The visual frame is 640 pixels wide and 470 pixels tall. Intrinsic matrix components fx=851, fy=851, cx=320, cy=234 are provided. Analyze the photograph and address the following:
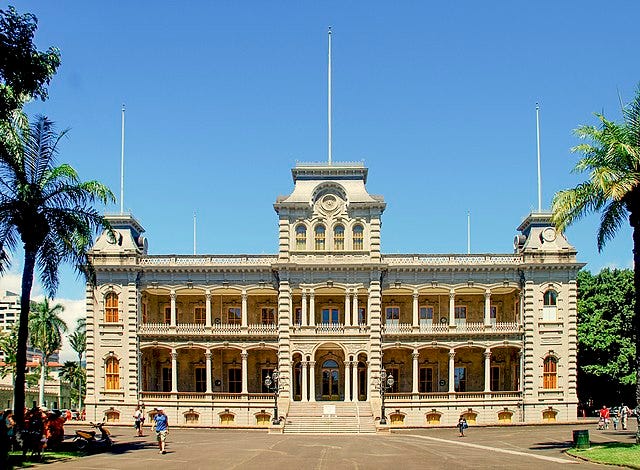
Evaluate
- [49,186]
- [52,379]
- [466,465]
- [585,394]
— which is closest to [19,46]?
[49,186]

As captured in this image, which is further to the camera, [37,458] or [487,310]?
[487,310]

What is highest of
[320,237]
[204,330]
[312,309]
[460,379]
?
[320,237]

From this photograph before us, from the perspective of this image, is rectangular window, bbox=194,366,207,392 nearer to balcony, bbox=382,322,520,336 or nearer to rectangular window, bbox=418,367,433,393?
balcony, bbox=382,322,520,336

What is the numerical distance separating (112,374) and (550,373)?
29.8 metres

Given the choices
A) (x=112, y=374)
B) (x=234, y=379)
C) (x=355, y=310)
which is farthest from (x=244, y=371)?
(x=112, y=374)

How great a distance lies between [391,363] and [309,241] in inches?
418

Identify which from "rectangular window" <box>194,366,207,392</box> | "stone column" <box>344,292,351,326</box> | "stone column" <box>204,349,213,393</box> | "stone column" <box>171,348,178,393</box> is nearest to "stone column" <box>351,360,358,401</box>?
"stone column" <box>344,292,351,326</box>

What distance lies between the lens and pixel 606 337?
58875 mm

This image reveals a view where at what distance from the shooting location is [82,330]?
327 feet

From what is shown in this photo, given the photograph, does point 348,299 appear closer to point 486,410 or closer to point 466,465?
point 486,410

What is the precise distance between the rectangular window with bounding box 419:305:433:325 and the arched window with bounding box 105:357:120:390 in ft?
70.5

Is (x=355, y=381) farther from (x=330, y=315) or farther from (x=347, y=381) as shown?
(x=330, y=315)

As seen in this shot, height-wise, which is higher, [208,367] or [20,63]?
[20,63]

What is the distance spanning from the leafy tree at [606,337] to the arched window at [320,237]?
62.7 ft
